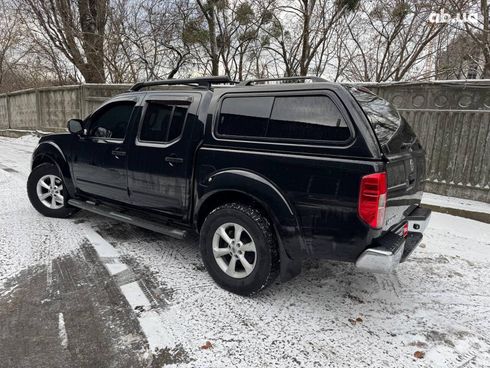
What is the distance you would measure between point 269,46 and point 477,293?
15162 mm

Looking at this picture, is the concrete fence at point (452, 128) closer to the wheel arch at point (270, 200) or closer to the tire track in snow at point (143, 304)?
the wheel arch at point (270, 200)

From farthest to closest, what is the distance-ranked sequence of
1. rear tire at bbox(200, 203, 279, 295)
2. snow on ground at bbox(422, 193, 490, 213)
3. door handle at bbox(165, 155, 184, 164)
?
snow on ground at bbox(422, 193, 490, 213), door handle at bbox(165, 155, 184, 164), rear tire at bbox(200, 203, 279, 295)

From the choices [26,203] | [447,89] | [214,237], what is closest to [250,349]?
[214,237]

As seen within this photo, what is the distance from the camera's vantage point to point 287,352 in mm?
2406

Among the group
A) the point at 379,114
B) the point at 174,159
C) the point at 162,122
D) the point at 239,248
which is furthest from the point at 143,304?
the point at 379,114

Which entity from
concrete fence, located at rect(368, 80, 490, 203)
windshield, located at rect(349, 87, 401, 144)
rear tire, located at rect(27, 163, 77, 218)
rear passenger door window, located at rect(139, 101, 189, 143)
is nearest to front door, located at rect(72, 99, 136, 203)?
rear passenger door window, located at rect(139, 101, 189, 143)

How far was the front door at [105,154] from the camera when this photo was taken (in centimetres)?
397

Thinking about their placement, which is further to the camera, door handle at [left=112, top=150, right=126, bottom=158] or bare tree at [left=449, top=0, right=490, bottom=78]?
bare tree at [left=449, top=0, right=490, bottom=78]

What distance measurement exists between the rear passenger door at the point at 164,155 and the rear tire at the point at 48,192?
5.05 feet

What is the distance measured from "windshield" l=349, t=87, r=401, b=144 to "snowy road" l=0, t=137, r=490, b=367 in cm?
148

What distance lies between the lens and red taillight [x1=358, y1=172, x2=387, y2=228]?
239 centimetres

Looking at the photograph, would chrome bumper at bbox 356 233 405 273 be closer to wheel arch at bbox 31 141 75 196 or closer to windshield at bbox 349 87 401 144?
windshield at bbox 349 87 401 144

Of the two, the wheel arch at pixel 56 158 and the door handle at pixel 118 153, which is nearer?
the door handle at pixel 118 153

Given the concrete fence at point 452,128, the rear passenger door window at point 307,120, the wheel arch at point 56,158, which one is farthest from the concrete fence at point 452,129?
the wheel arch at point 56,158
